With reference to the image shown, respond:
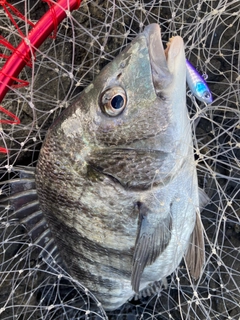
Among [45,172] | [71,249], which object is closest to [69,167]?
[45,172]

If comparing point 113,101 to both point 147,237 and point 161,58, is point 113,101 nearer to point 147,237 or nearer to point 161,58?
point 161,58

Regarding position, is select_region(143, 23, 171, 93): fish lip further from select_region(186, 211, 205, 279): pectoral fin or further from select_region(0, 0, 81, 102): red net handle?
select_region(186, 211, 205, 279): pectoral fin

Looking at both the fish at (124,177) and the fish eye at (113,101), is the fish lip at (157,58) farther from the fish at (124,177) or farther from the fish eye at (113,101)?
the fish eye at (113,101)

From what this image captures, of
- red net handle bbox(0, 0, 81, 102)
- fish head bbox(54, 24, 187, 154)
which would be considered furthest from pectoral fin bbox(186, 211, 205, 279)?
red net handle bbox(0, 0, 81, 102)

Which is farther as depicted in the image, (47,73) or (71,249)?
(47,73)

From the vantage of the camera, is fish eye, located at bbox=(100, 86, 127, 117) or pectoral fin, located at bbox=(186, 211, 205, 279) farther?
pectoral fin, located at bbox=(186, 211, 205, 279)

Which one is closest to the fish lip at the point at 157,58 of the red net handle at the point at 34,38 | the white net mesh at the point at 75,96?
the red net handle at the point at 34,38

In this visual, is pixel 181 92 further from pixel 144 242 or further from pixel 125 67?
pixel 144 242
